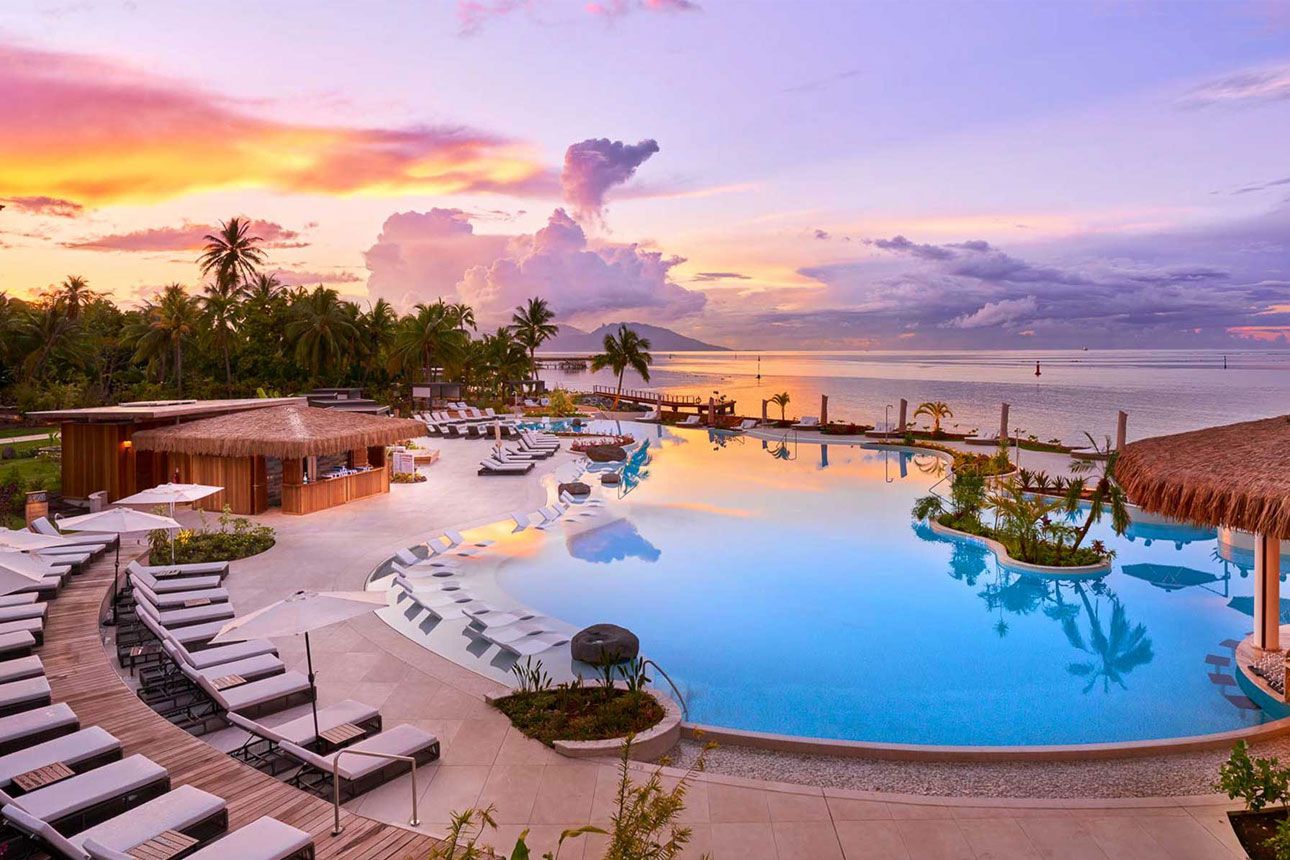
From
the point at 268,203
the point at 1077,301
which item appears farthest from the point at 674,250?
the point at 1077,301

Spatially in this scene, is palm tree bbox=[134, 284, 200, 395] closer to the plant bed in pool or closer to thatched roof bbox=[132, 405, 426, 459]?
thatched roof bbox=[132, 405, 426, 459]

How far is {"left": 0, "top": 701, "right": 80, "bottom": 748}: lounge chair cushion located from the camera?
5.81 meters

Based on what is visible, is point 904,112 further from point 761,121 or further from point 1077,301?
point 1077,301

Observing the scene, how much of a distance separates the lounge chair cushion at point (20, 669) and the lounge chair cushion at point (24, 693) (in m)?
0.16

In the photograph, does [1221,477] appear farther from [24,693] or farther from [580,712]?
[24,693]

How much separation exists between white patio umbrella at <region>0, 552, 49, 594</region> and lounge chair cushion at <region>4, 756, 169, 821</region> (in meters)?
1.98

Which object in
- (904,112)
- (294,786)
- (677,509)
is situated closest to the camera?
(294,786)

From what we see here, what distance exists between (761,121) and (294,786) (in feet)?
88.7

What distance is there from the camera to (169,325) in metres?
41.3

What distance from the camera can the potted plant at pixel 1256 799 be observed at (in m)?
4.72

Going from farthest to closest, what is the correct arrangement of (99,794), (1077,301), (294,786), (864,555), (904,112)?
(1077,301) < (904,112) < (864,555) < (294,786) < (99,794)

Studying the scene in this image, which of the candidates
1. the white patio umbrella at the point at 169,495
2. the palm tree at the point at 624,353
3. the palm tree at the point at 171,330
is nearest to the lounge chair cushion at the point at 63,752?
the white patio umbrella at the point at 169,495

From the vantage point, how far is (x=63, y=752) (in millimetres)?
5547

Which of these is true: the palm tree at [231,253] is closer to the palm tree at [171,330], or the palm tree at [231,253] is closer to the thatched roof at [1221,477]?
the palm tree at [171,330]
